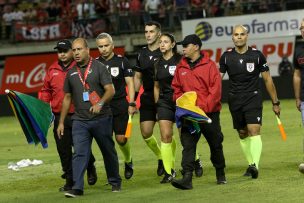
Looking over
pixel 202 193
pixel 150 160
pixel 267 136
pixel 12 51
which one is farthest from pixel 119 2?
pixel 202 193

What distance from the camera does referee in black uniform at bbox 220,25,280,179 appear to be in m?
13.4

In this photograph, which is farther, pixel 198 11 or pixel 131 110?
pixel 198 11

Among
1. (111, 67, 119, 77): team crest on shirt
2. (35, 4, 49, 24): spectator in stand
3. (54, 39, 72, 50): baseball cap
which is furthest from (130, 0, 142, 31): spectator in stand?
(54, 39, 72, 50): baseball cap

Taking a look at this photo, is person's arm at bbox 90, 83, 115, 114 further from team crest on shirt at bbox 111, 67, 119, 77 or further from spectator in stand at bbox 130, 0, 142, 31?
spectator in stand at bbox 130, 0, 142, 31

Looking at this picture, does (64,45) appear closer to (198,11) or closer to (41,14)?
(198,11)

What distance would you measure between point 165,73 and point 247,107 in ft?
4.20

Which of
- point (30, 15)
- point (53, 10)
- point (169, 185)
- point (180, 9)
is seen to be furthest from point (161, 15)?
point (169, 185)

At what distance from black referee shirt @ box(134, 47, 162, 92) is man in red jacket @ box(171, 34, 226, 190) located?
1.44 metres

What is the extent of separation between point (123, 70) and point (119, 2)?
22.5m

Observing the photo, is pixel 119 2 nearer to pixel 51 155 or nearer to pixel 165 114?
pixel 51 155

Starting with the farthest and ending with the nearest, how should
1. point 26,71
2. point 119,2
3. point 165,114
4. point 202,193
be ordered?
point 119,2 → point 26,71 → point 165,114 → point 202,193

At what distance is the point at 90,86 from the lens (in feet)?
39.7

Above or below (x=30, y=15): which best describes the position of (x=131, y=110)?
above

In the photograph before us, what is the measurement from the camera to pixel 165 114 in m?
13.5
